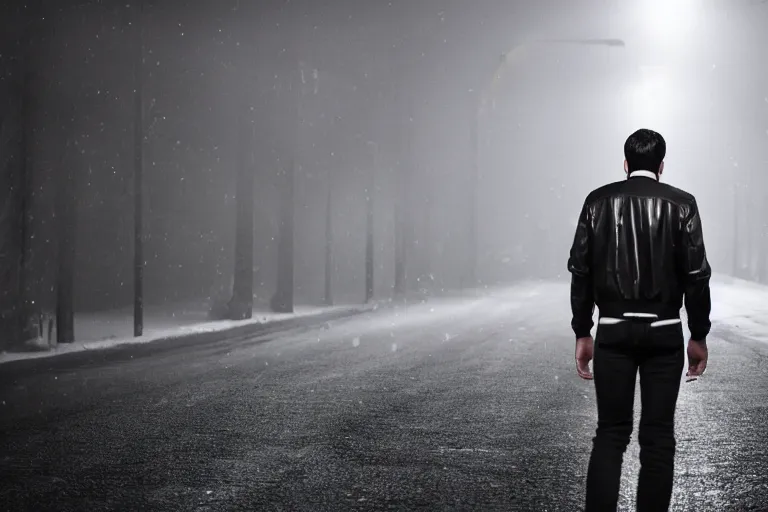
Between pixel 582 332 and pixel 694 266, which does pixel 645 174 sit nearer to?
pixel 694 266

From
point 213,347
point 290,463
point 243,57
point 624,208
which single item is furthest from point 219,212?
point 624,208

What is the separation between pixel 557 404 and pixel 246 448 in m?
3.70

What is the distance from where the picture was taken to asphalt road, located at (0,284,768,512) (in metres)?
5.63

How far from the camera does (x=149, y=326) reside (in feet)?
67.9

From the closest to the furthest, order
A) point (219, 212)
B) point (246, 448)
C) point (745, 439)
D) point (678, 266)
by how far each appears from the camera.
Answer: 1. point (678, 266)
2. point (246, 448)
3. point (745, 439)
4. point (219, 212)

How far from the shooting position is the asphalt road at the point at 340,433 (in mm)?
5633

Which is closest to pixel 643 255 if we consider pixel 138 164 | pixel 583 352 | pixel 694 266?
pixel 694 266

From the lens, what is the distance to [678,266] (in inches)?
171

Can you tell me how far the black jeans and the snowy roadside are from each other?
1104 centimetres

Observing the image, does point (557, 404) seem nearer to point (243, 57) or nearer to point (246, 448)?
point (246, 448)

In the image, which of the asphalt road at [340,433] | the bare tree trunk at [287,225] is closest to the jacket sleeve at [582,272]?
the asphalt road at [340,433]

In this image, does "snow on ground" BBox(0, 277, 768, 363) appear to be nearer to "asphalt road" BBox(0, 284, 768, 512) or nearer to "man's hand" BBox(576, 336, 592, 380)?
"asphalt road" BBox(0, 284, 768, 512)

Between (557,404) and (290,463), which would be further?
Result: (557,404)

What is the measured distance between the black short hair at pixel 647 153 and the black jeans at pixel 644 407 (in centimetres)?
79
